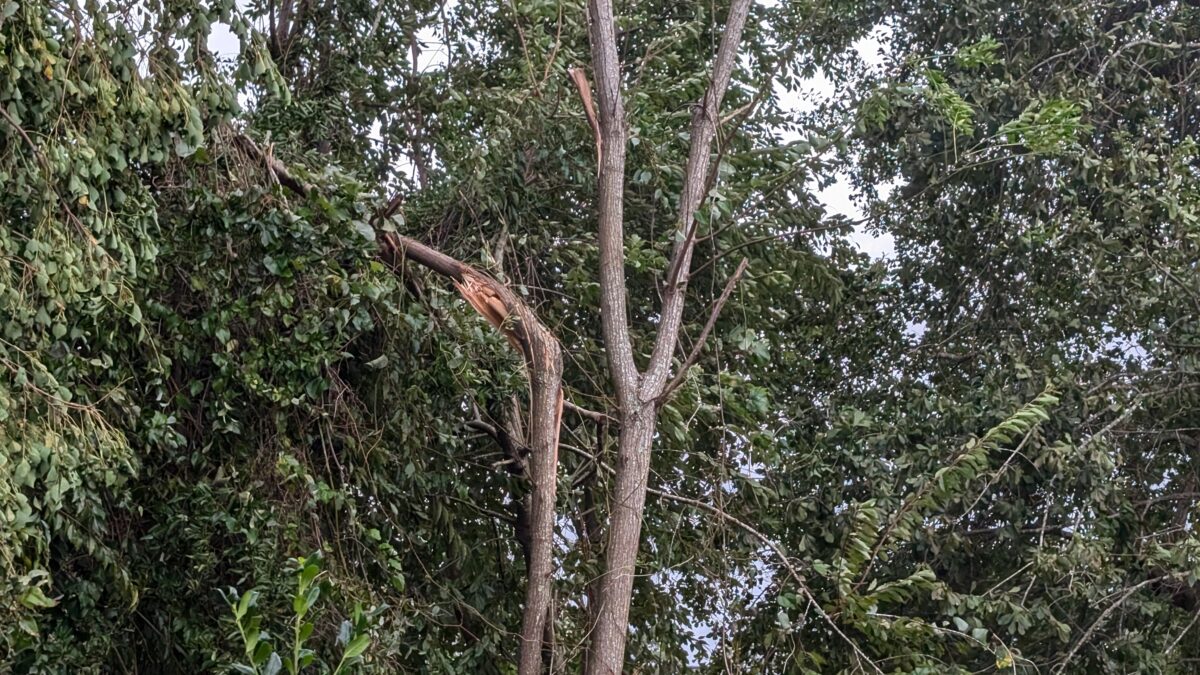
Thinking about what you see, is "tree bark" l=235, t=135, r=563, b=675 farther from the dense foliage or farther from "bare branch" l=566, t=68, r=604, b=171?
"bare branch" l=566, t=68, r=604, b=171

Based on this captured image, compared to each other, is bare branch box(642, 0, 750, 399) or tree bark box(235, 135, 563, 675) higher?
bare branch box(642, 0, 750, 399)

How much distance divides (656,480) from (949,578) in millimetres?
1735

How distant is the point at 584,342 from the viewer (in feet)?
21.7

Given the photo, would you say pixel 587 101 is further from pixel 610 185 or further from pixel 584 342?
pixel 584 342

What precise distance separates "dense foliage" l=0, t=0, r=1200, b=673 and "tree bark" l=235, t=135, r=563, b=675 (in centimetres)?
10

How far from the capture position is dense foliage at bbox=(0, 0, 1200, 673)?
14.3 ft

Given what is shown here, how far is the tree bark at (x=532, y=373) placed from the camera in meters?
5.05

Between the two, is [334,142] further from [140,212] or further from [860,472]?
[860,472]

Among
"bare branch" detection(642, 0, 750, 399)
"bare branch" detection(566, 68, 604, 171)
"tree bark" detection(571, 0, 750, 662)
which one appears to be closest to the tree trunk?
"tree bark" detection(571, 0, 750, 662)

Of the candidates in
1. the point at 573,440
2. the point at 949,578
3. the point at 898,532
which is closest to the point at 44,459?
the point at 573,440

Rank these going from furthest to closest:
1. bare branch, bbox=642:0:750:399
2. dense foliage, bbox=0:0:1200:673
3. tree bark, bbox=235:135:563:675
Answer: bare branch, bbox=642:0:750:399 → tree bark, bbox=235:135:563:675 → dense foliage, bbox=0:0:1200:673

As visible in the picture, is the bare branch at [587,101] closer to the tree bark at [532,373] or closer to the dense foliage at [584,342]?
the dense foliage at [584,342]

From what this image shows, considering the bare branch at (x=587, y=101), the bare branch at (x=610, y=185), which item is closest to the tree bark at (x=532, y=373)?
the bare branch at (x=610, y=185)

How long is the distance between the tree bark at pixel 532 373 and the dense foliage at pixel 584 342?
0.10 meters
